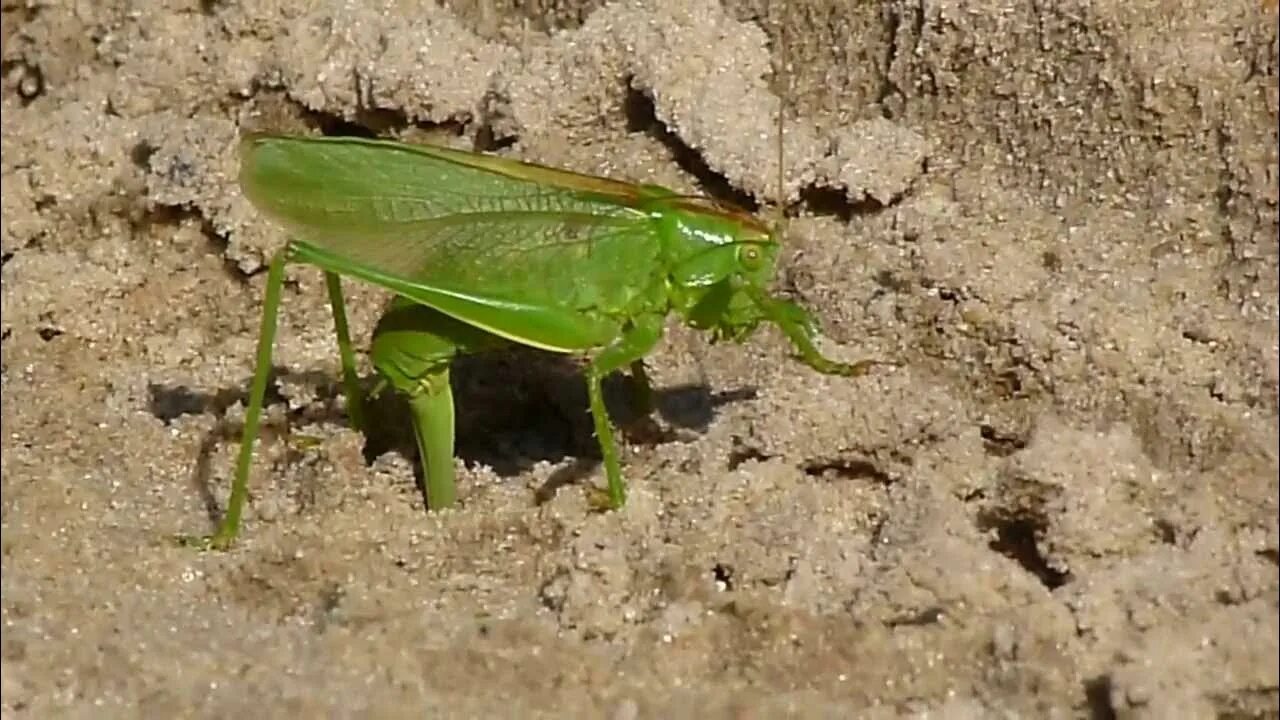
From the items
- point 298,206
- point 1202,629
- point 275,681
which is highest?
point 298,206

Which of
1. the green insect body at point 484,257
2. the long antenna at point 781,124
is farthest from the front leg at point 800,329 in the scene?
the long antenna at point 781,124

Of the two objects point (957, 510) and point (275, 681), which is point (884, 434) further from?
point (275, 681)

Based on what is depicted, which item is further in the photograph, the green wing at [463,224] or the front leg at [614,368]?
the green wing at [463,224]

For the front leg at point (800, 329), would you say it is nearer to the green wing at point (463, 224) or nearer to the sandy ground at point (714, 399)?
the sandy ground at point (714, 399)

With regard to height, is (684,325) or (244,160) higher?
(244,160)

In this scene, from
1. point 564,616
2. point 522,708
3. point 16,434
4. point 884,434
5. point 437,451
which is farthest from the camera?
point 16,434

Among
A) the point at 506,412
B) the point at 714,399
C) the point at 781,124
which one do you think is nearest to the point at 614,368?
the point at 714,399

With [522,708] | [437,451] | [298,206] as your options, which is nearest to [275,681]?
[522,708]
